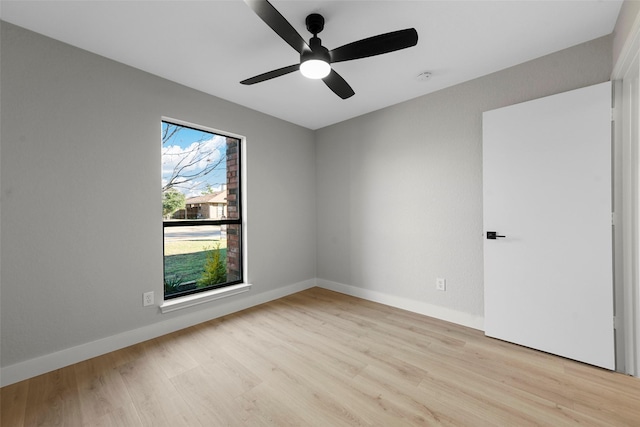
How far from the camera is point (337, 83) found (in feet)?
6.77

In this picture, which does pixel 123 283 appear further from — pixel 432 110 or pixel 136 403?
pixel 432 110

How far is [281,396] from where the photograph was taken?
66.9 inches

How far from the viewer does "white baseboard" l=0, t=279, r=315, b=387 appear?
1.87 m

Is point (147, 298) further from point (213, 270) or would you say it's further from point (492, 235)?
point (492, 235)

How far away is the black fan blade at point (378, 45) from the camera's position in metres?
1.52

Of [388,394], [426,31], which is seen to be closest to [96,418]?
[388,394]

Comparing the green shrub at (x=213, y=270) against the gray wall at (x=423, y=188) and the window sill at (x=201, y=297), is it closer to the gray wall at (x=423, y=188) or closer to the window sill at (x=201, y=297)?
the window sill at (x=201, y=297)

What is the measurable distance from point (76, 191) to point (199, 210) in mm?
1057

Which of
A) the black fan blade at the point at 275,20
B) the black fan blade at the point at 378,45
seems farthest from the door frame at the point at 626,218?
the black fan blade at the point at 275,20

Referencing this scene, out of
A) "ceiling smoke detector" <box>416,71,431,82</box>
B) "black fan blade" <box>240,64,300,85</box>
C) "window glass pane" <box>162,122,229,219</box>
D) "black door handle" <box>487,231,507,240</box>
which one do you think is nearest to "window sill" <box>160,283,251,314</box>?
"window glass pane" <box>162,122,229,219</box>

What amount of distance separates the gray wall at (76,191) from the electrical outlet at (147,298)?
5 cm

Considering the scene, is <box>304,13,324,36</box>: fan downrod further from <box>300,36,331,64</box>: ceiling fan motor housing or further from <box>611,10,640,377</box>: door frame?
<box>611,10,640,377</box>: door frame

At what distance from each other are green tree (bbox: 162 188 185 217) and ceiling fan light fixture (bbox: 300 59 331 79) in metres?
1.89

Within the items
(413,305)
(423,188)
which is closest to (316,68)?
(423,188)
